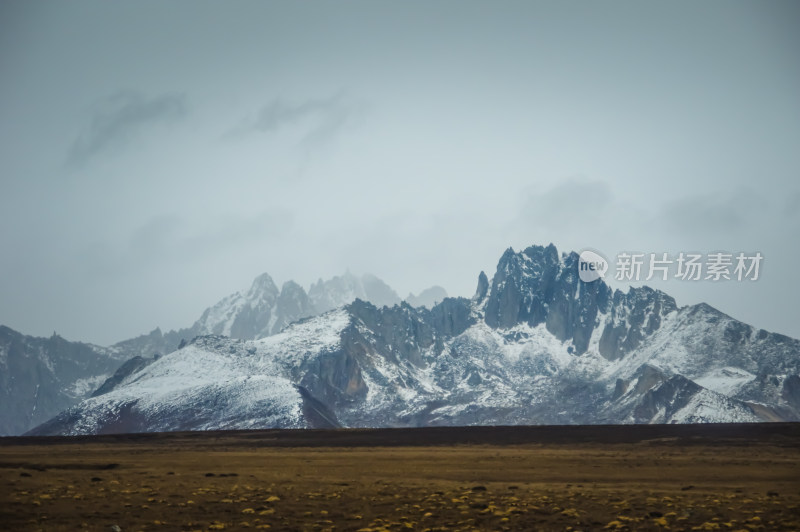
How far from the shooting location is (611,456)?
84062 mm

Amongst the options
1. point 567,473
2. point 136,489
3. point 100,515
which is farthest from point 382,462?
point 100,515

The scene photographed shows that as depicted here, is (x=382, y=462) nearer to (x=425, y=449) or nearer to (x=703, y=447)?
(x=425, y=449)

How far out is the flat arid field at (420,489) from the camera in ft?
135

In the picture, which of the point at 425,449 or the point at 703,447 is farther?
the point at 425,449

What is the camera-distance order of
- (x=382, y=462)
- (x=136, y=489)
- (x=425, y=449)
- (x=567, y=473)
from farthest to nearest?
(x=425, y=449) < (x=382, y=462) < (x=567, y=473) < (x=136, y=489)

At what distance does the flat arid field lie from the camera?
135ft

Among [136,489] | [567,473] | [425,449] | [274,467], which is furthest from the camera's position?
[425,449]

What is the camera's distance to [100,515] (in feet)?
142

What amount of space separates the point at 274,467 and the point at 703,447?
2220 inches

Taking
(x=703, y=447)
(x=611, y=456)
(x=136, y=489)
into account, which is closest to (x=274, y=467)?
(x=136, y=489)

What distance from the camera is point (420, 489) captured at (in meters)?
54.0

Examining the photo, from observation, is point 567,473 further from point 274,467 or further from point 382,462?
point 274,467

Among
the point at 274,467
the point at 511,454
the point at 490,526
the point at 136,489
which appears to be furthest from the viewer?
the point at 511,454

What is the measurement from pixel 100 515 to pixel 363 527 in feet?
52.8
